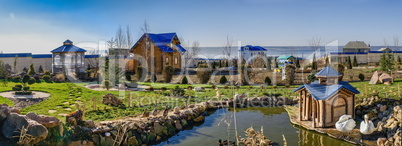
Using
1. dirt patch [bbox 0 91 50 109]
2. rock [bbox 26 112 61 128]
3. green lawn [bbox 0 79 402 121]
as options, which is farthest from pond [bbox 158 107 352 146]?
dirt patch [bbox 0 91 50 109]

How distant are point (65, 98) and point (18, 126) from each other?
7.05m

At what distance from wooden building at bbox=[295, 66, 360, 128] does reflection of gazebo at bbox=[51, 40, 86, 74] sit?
22.4 meters

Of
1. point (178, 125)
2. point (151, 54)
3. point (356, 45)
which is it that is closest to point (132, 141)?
point (178, 125)

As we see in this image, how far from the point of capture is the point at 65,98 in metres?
14.5

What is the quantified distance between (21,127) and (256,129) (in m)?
7.68

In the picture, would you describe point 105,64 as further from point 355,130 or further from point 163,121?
point 355,130

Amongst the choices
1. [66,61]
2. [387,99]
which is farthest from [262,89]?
[66,61]

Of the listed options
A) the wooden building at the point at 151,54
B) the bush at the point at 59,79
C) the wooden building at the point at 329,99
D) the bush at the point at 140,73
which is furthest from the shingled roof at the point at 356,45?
the bush at the point at 59,79

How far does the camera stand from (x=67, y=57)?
27.9 meters

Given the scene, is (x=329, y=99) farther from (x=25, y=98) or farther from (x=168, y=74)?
(x=168, y=74)

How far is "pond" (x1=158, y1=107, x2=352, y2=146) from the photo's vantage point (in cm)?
972

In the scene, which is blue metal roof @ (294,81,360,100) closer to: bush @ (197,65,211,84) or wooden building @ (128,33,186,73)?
bush @ (197,65,211,84)

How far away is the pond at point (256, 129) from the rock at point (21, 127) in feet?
11.8

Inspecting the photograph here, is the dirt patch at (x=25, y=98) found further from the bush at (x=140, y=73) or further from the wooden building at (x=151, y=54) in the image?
the wooden building at (x=151, y=54)
